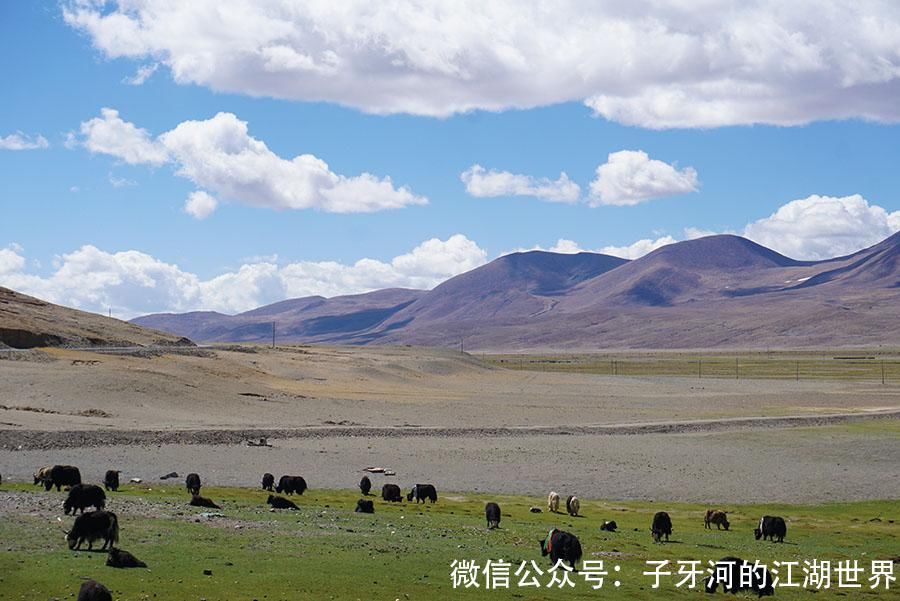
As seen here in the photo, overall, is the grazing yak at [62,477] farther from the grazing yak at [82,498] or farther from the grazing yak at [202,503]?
the grazing yak at [82,498]

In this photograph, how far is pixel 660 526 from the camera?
78.6 feet

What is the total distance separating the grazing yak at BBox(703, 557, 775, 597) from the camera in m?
18.4

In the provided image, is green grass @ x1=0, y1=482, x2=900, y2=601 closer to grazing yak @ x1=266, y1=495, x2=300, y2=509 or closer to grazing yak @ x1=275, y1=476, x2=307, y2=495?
grazing yak @ x1=275, y1=476, x2=307, y2=495

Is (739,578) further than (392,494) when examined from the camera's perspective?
No

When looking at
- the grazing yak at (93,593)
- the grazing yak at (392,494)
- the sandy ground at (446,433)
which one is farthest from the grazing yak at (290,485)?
the grazing yak at (93,593)

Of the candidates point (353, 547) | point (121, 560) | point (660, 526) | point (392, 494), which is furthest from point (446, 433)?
point (121, 560)

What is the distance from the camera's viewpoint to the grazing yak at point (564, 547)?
19078 millimetres

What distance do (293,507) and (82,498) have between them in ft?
20.3

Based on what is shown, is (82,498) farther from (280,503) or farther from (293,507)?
(293,507)

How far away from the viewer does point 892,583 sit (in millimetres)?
20266

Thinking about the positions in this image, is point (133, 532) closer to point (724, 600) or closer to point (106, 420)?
point (724, 600)

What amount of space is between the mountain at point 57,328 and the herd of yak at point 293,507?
46.6 m

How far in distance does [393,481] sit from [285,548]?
659 inches

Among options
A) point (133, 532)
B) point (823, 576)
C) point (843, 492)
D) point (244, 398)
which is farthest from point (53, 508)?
point (244, 398)
